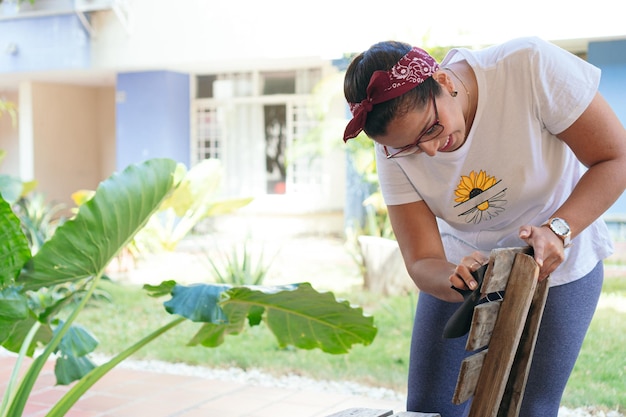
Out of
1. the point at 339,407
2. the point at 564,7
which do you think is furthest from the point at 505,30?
the point at 339,407

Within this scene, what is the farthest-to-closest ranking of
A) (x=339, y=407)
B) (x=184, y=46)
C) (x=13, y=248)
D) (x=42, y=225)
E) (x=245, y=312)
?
(x=184, y=46)
(x=42, y=225)
(x=339, y=407)
(x=245, y=312)
(x=13, y=248)

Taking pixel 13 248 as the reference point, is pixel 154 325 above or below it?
below

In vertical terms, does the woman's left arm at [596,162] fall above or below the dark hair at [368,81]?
below

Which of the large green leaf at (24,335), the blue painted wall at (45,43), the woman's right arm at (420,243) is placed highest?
the blue painted wall at (45,43)

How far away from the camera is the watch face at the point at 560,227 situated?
1.83 meters

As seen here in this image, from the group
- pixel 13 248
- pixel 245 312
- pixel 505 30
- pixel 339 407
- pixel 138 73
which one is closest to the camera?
pixel 13 248

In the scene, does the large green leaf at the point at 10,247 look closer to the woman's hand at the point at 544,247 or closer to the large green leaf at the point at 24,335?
the large green leaf at the point at 24,335

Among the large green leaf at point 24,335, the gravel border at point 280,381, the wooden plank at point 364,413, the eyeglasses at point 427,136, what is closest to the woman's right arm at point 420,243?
the eyeglasses at point 427,136

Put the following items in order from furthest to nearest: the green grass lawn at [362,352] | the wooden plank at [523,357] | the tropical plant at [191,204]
A: the tropical plant at [191,204] < the green grass lawn at [362,352] < the wooden plank at [523,357]

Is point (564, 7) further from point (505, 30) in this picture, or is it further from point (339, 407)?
point (339, 407)

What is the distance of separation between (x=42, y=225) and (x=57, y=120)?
740 centimetres

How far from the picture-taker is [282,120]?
45.6 feet

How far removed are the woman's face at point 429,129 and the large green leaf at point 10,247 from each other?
1.31 metres

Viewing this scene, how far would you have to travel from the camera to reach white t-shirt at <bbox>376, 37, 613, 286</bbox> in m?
1.97
